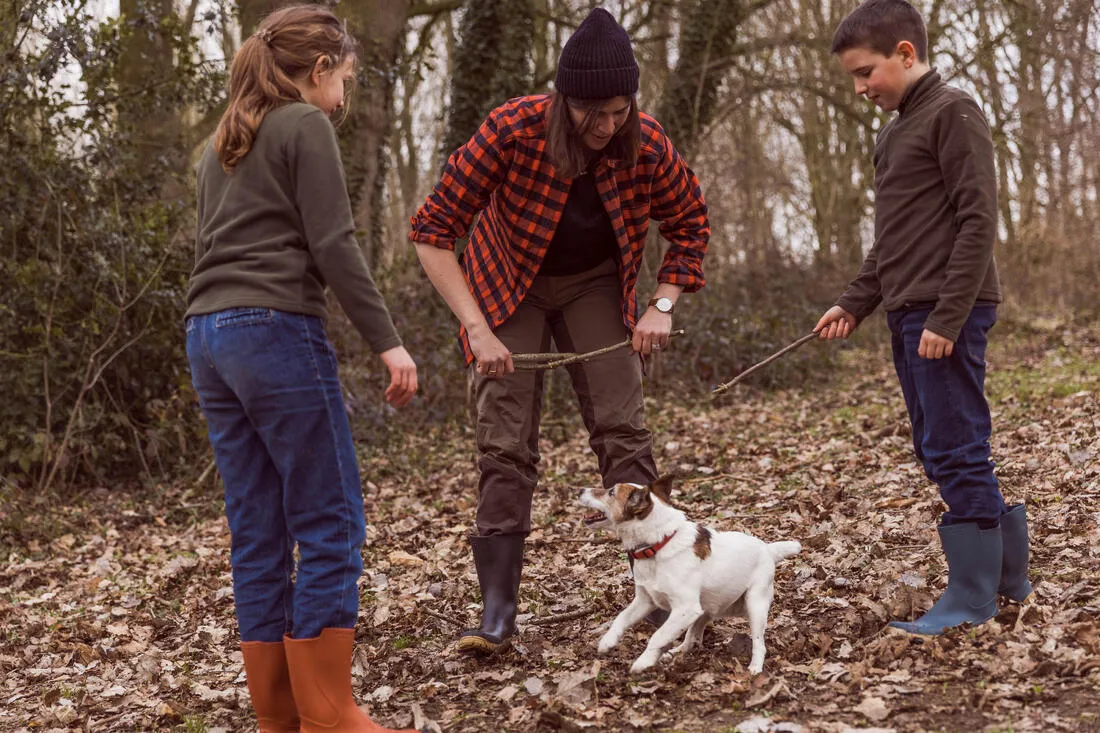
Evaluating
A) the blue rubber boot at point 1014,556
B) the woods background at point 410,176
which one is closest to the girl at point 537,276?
the blue rubber boot at point 1014,556

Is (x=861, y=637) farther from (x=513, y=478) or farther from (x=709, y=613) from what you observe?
A: (x=513, y=478)

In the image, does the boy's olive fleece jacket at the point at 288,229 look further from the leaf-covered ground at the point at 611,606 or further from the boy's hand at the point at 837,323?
the boy's hand at the point at 837,323

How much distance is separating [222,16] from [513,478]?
6994mm

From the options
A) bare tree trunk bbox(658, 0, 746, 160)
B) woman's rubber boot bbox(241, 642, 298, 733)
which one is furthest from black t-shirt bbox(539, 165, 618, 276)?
bare tree trunk bbox(658, 0, 746, 160)

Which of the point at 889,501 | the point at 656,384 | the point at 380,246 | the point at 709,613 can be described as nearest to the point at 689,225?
the point at 709,613

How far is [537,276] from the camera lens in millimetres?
4457

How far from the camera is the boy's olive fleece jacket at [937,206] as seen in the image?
3.76 m

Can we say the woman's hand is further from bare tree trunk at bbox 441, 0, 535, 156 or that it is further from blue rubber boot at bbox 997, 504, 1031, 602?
bare tree trunk at bbox 441, 0, 535, 156

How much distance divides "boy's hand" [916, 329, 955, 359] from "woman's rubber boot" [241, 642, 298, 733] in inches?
97.0

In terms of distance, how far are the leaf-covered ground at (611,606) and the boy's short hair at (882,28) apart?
2217 millimetres

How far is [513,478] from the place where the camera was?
4.39 metres

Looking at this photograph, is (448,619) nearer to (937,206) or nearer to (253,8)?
(937,206)

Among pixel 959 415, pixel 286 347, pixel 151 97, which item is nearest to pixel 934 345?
pixel 959 415

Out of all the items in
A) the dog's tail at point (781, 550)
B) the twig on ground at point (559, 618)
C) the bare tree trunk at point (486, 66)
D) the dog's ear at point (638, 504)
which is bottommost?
the twig on ground at point (559, 618)
